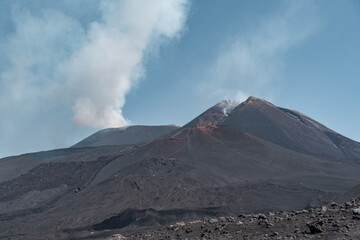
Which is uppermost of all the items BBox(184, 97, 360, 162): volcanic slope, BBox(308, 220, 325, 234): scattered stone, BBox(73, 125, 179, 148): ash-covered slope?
BBox(73, 125, 179, 148): ash-covered slope

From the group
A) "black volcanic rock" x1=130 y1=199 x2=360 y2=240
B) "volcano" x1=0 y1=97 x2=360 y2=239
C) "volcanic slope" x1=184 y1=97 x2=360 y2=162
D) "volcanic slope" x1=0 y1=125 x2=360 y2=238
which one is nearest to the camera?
"black volcanic rock" x1=130 y1=199 x2=360 y2=240

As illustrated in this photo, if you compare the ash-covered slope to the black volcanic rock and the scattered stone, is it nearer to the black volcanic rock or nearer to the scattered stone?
the black volcanic rock

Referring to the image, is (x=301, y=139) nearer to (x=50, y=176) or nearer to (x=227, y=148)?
(x=227, y=148)

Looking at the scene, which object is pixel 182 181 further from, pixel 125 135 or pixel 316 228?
pixel 125 135

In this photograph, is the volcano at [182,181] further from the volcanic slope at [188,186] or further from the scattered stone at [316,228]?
the scattered stone at [316,228]

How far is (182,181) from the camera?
2655 inches

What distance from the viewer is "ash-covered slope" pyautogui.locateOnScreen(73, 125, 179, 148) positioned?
16538 centimetres

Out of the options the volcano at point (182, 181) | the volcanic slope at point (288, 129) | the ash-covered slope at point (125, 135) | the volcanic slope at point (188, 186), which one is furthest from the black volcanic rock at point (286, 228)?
the ash-covered slope at point (125, 135)

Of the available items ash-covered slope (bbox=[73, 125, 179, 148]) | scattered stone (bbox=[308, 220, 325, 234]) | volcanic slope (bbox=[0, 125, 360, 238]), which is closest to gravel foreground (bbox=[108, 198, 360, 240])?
scattered stone (bbox=[308, 220, 325, 234])

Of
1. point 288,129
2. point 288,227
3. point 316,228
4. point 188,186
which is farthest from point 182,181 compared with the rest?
A: point 316,228

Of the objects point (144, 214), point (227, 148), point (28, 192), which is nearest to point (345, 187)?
point (227, 148)

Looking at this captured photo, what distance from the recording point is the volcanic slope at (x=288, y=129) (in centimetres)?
10431

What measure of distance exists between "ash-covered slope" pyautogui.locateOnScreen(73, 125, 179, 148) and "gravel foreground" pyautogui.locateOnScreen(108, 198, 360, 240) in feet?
500

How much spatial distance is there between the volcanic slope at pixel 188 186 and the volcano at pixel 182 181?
0.17 m
